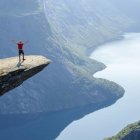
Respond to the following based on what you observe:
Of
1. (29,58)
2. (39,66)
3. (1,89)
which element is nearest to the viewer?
(1,89)

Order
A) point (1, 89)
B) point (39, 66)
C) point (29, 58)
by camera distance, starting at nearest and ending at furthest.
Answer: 1. point (1, 89)
2. point (39, 66)
3. point (29, 58)

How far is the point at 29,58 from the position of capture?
5809 cm

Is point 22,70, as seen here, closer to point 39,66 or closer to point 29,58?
point 39,66

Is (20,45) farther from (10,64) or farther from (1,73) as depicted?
(1,73)

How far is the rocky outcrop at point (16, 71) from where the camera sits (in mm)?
50031

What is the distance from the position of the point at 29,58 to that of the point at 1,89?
942 centimetres

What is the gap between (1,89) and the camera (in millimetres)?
49719

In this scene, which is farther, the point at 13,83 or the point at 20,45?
the point at 20,45

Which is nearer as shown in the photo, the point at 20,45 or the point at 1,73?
the point at 1,73

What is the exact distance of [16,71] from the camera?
2020 inches

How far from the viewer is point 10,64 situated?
177ft

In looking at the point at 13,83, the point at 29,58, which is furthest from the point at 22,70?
the point at 29,58

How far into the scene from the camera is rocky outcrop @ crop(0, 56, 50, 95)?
5003cm

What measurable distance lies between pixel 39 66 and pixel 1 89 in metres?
5.98
